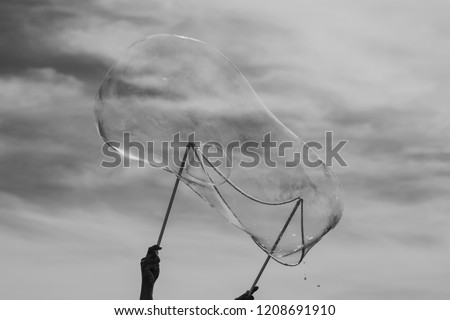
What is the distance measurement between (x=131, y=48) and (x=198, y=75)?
1211 millimetres

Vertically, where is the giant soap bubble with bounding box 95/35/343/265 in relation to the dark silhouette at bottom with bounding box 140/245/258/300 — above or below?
above

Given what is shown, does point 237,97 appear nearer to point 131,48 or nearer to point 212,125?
point 212,125

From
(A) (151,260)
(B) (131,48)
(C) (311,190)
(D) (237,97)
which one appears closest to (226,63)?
(D) (237,97)

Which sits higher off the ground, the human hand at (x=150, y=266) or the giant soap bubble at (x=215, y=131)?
the giant soap bubble at (x=215, y=131)

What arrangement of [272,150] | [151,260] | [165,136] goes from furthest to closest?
[272,150] < [165,136] < [151,260]

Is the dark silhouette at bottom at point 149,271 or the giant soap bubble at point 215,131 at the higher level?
the giant soap bubble at point 215,131

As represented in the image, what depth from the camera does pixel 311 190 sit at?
13.5 m

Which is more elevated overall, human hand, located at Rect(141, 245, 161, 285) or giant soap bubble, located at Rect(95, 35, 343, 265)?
giant soap bubble, located at Rect(95, 35, 343, 265)

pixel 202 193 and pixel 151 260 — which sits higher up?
pixel 202 193

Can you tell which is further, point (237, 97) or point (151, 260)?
point (237, 97)

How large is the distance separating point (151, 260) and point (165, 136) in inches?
124

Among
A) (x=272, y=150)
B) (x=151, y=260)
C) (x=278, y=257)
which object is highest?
(x=272, y=150)

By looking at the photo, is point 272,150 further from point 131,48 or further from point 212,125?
point 131,48

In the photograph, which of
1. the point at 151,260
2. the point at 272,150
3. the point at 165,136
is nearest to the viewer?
the point at 151,260
